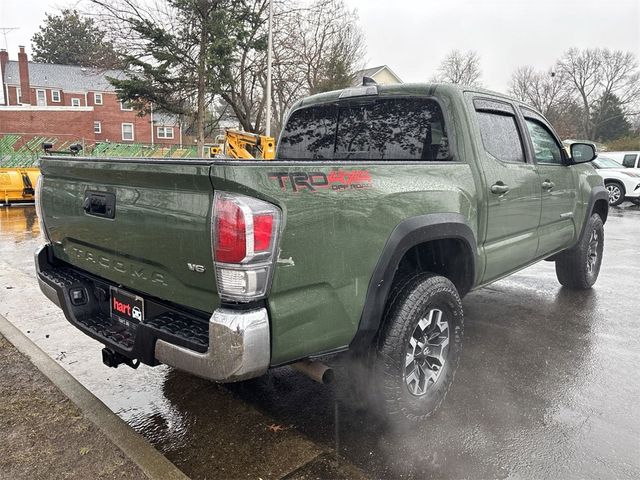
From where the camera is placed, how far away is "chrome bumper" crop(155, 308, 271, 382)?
79.8 inches

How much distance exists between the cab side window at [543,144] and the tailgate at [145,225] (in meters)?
3.28

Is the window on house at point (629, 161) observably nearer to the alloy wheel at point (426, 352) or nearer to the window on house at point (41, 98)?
the alloy wheel at point (426, 352)

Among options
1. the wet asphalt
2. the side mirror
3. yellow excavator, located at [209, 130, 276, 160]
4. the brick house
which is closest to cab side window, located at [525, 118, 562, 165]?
the side mirror

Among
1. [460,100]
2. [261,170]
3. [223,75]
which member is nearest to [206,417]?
[261,170]

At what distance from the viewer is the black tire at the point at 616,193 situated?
16562mm

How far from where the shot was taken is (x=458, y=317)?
3182 mm

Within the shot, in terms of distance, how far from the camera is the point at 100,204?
261 centimetres

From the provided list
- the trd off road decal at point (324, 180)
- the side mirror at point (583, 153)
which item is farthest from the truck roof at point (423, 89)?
the side mirror at point (583, 153)

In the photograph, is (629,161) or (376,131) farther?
(629,161)

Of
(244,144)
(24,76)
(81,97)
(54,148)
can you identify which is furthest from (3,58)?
(244,144)

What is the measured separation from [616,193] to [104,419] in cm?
1800

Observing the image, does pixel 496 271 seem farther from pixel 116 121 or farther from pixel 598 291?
pixel 116 121

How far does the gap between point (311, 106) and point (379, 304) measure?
2.04 m

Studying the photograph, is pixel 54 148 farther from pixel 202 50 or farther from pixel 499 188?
pixel 499 188
